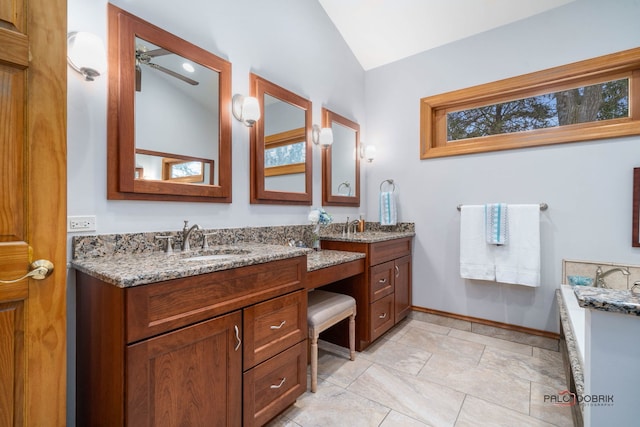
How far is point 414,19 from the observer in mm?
2777

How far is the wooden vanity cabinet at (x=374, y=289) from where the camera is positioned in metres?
2.37

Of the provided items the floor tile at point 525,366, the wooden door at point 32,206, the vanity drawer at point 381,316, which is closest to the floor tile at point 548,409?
the floor tile at point 525,366

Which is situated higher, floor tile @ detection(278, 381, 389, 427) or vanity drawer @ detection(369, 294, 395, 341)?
vanity drawer @ detection(369, 294, 395, 341)

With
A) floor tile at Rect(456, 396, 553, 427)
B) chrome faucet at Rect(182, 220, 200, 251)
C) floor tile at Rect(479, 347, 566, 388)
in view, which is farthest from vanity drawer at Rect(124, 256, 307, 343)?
floor tile at Rect(479, 347, 566, 388)

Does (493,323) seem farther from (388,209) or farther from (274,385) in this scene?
(274,385)

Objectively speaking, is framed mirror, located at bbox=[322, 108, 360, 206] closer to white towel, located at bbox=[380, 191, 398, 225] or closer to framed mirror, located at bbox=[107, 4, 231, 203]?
white towel, located at bbox=[380, 191, 398, 225]

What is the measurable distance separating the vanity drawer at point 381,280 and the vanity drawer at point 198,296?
1031 millimetres

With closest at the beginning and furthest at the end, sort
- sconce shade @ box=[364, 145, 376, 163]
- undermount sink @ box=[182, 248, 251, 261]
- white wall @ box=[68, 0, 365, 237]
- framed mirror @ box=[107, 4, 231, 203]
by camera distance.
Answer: white wall @ box=[68, 0, 365, 237]
framed mirror @ box=[107, 4, 231, 203]
undermount sink @ box=[182, 248, 251, 261]
sconce shade @ box=[364, 145, 376, 163]

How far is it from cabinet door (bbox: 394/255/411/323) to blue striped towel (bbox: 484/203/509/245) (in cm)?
82

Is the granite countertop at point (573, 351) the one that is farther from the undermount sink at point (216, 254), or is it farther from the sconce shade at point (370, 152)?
the sconce shade at point (370, 152)

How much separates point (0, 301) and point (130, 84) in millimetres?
1149

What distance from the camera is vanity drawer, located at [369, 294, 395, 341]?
2420 millimetres

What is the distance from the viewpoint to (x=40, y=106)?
3.36 ft

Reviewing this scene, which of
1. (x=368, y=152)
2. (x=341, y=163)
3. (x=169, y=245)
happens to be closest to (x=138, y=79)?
(x=169, y=245)
